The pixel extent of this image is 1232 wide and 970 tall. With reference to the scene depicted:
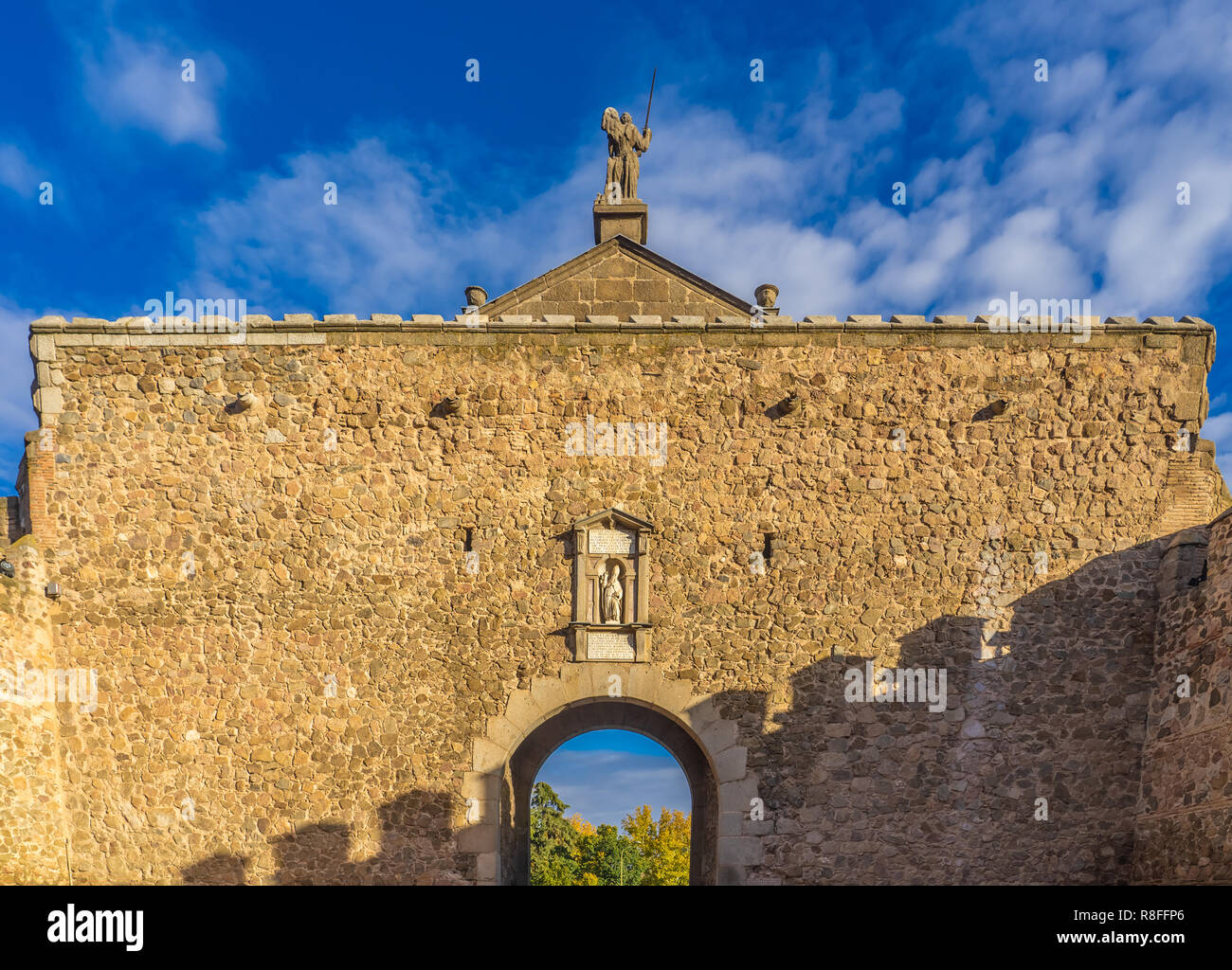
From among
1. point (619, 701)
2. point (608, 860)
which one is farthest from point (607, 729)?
point (608, 860)

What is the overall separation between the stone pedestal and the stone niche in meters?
5.85

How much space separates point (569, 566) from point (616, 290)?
16.8ft

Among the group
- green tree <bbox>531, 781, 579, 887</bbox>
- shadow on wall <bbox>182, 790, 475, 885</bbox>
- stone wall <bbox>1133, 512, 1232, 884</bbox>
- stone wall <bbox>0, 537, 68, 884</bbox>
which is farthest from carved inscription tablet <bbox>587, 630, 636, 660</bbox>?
green tree <bbox>531, 781, 579, 887</bbox>

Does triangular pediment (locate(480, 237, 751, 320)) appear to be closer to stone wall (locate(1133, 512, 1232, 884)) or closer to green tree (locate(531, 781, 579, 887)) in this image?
stone wall (locate(1133, 512, 1232, 884))

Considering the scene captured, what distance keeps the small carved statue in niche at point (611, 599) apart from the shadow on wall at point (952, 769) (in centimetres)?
164

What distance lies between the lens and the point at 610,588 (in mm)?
11609

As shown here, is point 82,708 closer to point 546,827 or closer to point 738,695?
point 738,695

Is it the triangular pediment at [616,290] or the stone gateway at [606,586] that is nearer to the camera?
the stone gateway at [606,586]

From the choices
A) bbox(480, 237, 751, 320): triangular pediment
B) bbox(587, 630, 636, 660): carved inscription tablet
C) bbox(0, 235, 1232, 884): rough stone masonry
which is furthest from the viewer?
bbox(480, 237, 751, 320): triangular pediment

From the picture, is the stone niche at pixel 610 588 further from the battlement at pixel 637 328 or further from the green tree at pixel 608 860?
the green tree at pixel 608 860

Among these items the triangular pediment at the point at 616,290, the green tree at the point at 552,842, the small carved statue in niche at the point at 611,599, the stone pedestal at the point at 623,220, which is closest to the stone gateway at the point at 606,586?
the small carved statue in niche at the point at 611,599

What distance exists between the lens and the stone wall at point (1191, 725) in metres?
9.73

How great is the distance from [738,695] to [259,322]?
811 centimetres

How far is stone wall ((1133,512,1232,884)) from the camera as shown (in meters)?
9.73
